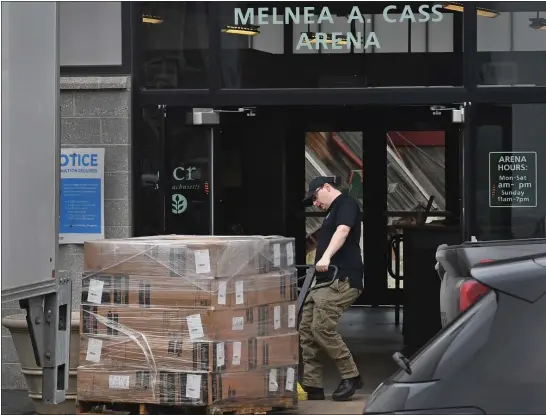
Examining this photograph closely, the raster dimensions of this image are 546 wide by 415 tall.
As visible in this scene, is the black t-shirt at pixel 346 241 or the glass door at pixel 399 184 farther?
the glass door at pixel 399 184

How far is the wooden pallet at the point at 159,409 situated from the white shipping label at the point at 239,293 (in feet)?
2.45

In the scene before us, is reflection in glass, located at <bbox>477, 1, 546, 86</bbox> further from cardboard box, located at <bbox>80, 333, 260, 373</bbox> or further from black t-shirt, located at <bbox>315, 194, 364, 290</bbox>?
cardboard box, located at <bbox>80, 333, 260, 373</bbox>

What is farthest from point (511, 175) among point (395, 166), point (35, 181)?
point (35, 181)

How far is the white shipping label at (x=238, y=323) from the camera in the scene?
790cm

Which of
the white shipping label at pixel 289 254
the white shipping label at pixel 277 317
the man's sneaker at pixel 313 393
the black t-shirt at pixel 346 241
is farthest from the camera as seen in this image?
the man's sneaker at pixel 313 393

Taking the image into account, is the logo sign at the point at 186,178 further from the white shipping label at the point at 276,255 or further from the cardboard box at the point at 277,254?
the white shipping label at the point at 276,255

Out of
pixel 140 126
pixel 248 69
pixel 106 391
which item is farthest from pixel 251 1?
pixel 106 391

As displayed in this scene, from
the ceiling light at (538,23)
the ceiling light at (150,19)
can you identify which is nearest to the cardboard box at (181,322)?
the ceiling light at (150,19)

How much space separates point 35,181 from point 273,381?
340 cm

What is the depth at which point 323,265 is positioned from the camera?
920cm

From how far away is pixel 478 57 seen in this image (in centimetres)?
1016

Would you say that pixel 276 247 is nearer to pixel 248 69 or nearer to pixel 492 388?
pixel 248 69

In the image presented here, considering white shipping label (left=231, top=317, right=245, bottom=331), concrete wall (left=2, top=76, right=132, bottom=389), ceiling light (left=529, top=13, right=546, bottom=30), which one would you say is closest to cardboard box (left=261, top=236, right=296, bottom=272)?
white shipping label (left=231, top=317, right=245, bottom=331)

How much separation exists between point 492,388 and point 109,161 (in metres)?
6.68
